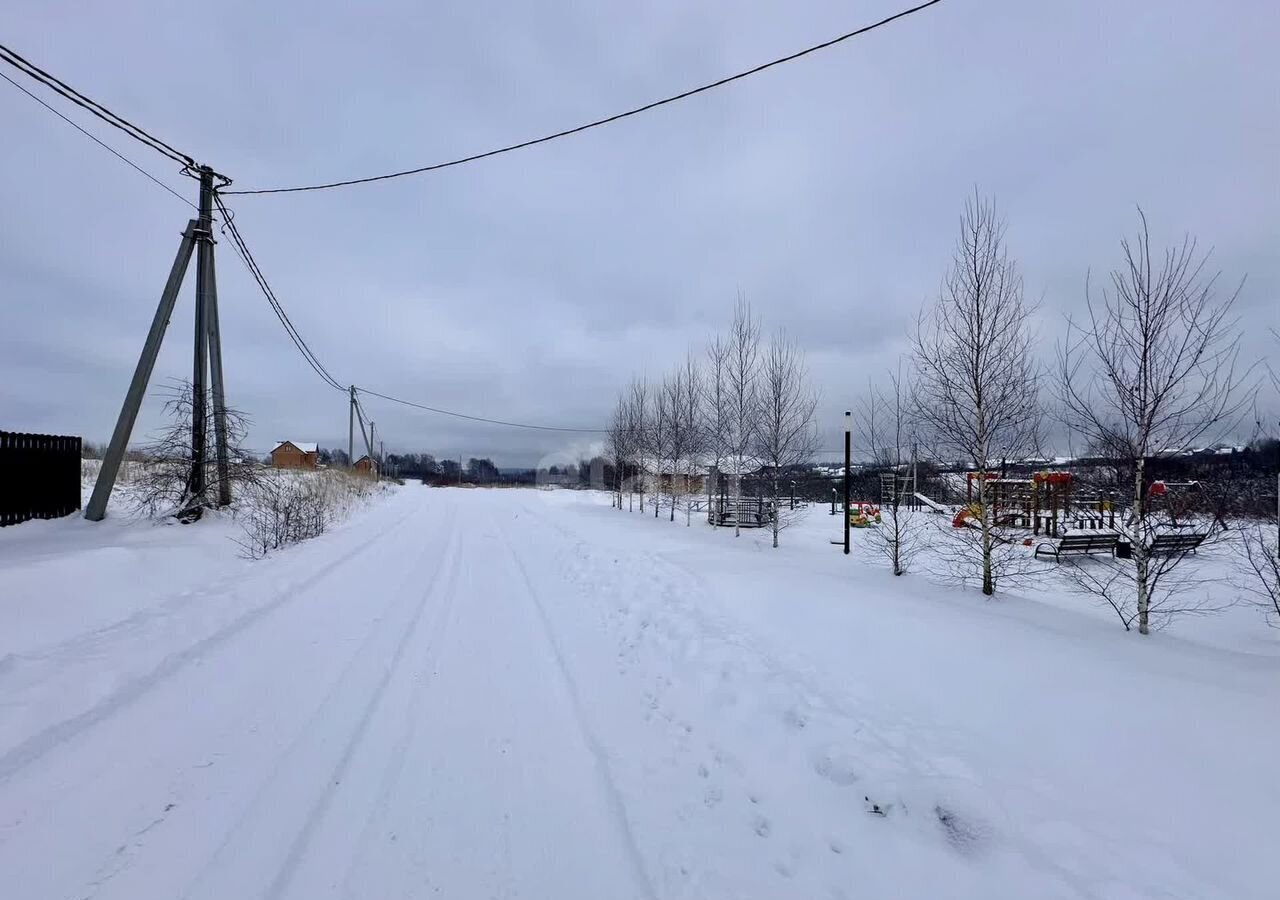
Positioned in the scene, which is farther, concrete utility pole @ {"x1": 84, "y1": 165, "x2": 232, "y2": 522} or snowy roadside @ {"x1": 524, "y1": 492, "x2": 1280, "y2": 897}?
concrete utility pole @ {"x1": 84, "y1": 165, "x2": 232, "y2": 522}

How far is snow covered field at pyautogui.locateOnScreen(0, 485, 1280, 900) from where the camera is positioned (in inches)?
97.3

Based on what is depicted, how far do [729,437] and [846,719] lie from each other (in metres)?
13.5

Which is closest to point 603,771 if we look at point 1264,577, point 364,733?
point 364,733

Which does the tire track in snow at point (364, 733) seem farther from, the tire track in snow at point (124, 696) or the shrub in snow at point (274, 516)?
the shrub in snow at point (274, 516)

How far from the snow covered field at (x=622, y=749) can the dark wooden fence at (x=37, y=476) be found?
4.70 metres

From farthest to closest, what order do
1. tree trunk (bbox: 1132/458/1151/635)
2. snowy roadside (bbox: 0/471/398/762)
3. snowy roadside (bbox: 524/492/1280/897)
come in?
tree trunk (bbox: 1132/458/1151/635), snowy roadside (bbox: 0/471/398/762), snowy roadside (bbox: 524/492/1280/897)

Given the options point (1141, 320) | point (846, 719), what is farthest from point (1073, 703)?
point (1141, 320)

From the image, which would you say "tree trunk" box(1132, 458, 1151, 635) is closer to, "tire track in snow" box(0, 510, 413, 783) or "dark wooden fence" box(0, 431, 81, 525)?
"tire track in snow" box(0, 510, 413, 783)

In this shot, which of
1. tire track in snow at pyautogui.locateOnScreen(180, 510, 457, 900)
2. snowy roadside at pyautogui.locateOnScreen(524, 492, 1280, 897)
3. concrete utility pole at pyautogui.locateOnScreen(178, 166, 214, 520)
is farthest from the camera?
concrete utility pole at pyautogui.locateOnScreen(178, 166, 214, 520)

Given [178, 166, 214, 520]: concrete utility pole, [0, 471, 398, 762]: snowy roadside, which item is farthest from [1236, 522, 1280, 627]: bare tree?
[178, 166, 214, 520]: concrete utility pole

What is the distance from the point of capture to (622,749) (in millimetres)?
3590

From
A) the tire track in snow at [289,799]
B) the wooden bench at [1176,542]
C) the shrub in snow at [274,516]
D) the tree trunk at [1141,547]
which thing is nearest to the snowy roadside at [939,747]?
the tree trunk at [1141,547]

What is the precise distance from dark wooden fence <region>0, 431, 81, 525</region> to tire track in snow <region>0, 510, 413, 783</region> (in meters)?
6.83

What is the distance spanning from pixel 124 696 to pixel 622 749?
383 centimetres
